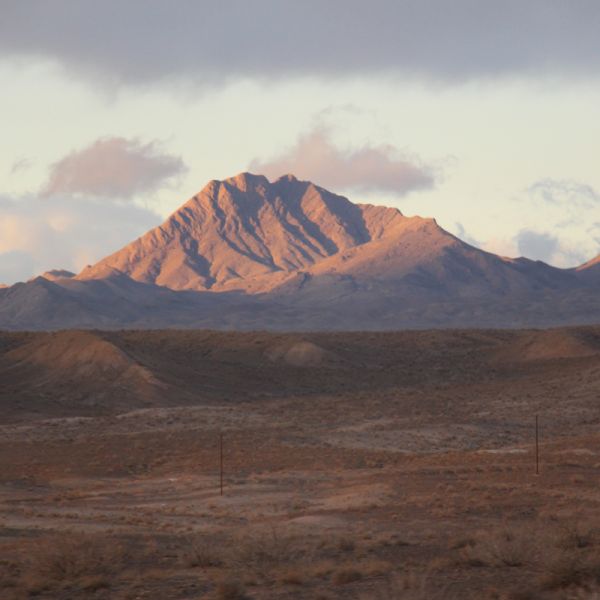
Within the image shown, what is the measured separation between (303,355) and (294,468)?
56736 mm

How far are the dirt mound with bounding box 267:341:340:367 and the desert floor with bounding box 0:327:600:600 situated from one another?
329 mm

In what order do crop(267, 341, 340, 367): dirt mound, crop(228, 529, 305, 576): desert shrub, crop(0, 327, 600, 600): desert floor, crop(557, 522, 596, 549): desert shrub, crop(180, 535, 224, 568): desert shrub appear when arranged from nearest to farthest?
crop(0, 327, 600, 600): desert floor, crop(228, 529, 305, 576): desert shrub, crop(557, 522, 596, 549): desert shrub, crop(180, 535, 224, 568): desert shrub, crop(267, 341, 340, 367): dirt mound

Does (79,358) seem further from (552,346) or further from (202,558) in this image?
(202,558)

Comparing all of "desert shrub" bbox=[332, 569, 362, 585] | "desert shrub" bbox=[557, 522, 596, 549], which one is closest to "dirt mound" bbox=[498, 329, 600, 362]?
"desert shrub" bbox=[557, 522, 596, 549]

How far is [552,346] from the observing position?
98812mm

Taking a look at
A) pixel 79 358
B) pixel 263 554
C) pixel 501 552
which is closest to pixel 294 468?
pixel 263 554

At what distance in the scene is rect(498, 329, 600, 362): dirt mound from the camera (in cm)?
9688

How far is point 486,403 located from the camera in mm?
67188

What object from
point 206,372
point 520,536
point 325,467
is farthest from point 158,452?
point 206,372

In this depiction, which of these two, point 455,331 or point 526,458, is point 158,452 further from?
point 455,331

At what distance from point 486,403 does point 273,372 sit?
92.9 ft

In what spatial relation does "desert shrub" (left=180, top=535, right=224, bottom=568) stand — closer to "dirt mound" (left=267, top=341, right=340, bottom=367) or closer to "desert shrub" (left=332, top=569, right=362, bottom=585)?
"desert shrub" (left=332, top=569, right=362, bottom=585)

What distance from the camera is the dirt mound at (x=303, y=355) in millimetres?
96125

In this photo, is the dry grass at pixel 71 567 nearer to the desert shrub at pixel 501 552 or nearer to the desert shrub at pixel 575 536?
the desert shrub at pixel 501 552
